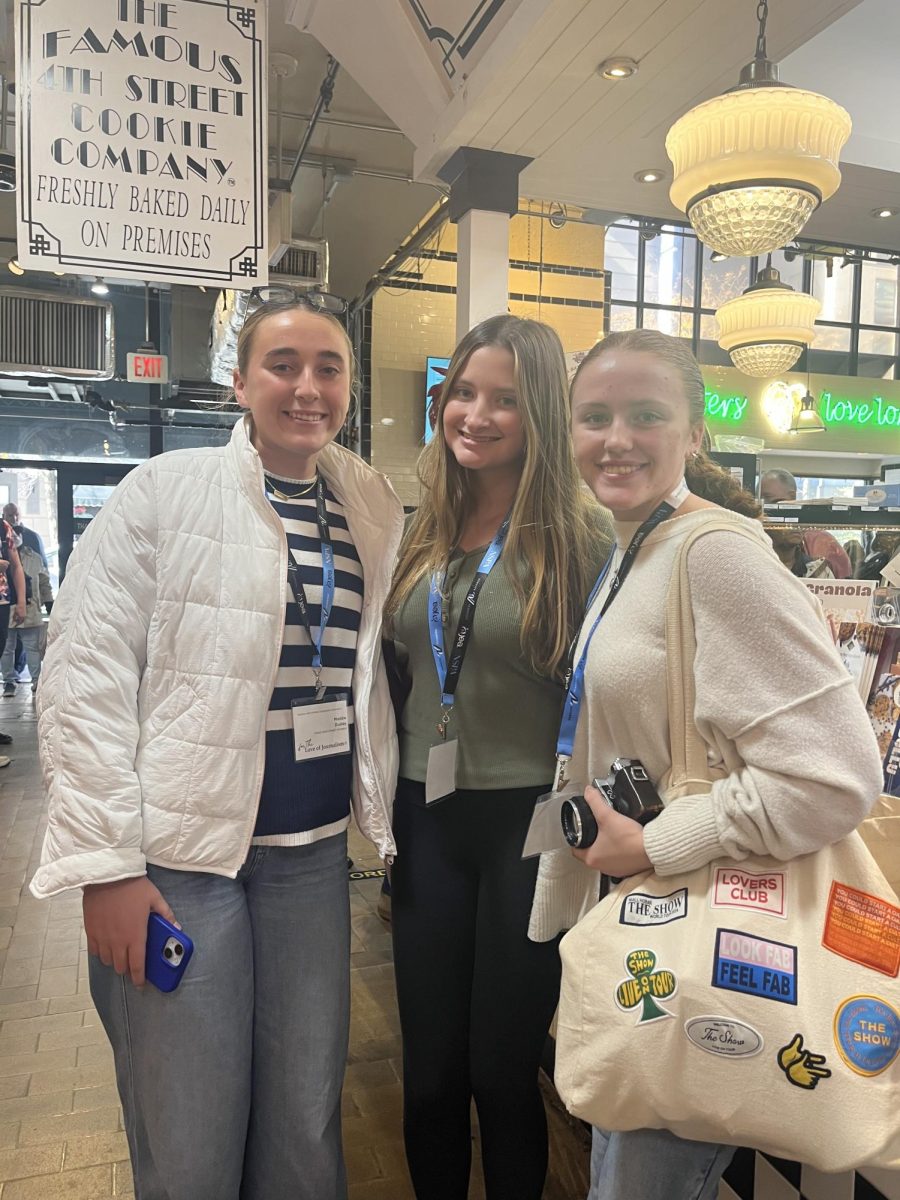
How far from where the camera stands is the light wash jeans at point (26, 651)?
27.0 ft

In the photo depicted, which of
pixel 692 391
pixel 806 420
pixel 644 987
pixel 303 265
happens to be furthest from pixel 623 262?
pixel 644 987

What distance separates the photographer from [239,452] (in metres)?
1.55

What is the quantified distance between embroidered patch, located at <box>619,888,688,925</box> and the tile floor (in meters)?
1.39

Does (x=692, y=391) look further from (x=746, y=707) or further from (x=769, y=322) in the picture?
(x=769, y=322)

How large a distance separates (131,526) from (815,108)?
8.97 ft

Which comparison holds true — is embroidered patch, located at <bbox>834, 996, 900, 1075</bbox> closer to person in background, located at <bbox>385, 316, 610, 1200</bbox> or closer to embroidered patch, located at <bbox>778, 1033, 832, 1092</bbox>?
embroidered patch, located at <bbox>778, 1033, 832, 1092</bbox>

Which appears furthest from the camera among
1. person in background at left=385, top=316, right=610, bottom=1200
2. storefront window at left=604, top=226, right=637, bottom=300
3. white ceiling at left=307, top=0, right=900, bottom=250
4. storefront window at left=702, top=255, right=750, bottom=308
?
storefront window at left=702, top=255, right=750, bottom=308

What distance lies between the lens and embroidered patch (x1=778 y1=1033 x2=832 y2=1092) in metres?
1.00

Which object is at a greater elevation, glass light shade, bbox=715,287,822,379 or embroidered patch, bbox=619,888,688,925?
glass light shade, bbox=715,287,822,379

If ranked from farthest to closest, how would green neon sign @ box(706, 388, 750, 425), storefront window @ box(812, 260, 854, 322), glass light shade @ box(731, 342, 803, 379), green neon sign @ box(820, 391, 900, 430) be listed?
storefront window @ box(812, 260, 854, 322) < green neon sign @ box(820, 391, 900, 430) < green neon sign @ box(706, 388, 750, 425) < glass light shade @ box(731, 342, 803, 379)

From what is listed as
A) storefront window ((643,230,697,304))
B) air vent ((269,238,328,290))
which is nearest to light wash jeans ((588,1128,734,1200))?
air vent ((269,238,328,290))

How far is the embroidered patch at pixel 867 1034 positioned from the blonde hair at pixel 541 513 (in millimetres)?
749

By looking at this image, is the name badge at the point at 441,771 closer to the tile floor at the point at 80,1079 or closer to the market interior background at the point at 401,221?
the market interior background at the point at 401,221

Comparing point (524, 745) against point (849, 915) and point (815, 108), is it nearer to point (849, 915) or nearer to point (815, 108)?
point (849, 915)
